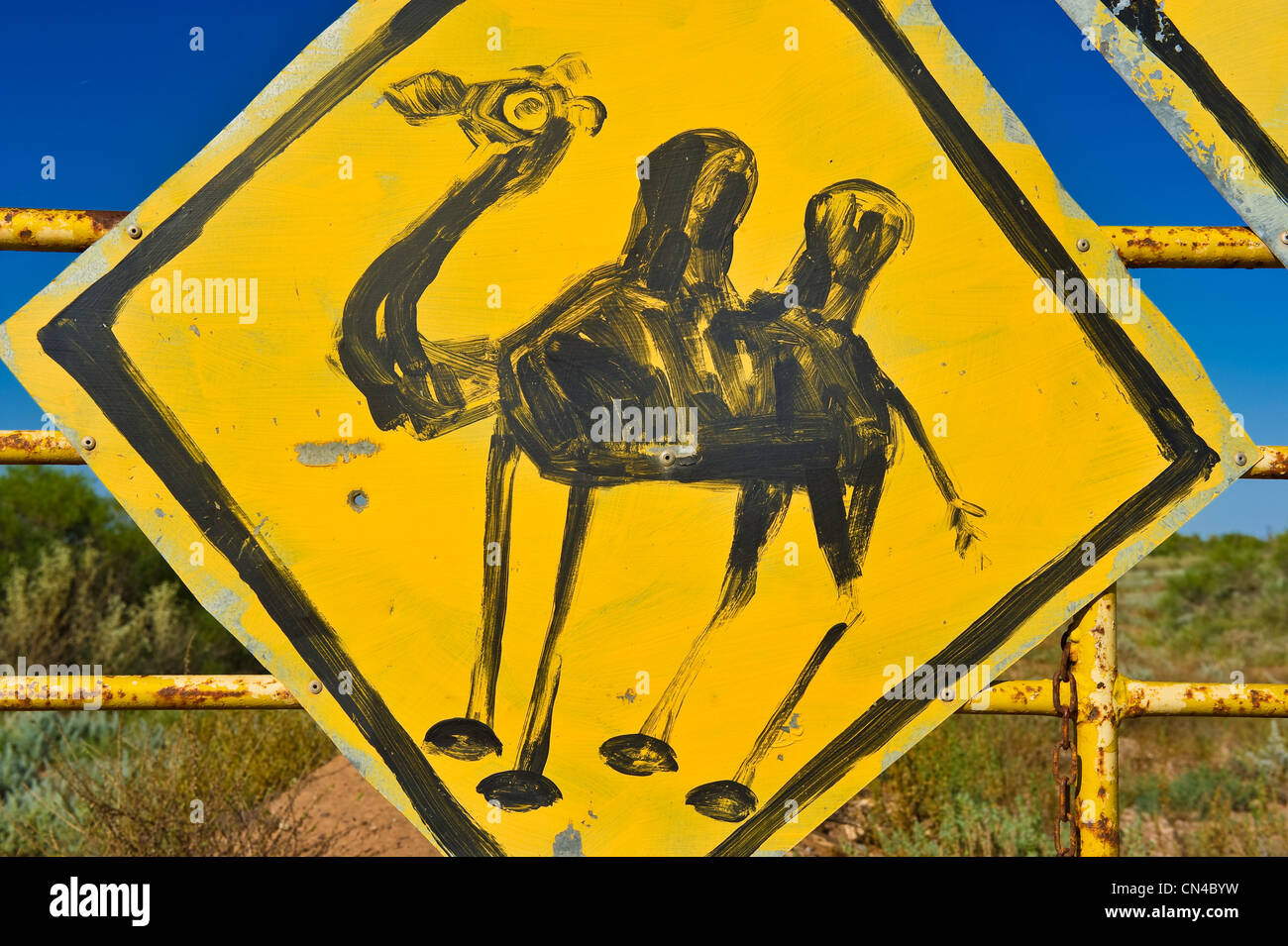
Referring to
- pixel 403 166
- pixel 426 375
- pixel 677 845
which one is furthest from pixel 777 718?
pixel 403 166

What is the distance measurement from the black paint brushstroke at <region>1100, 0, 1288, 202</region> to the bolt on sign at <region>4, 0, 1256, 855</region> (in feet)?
1.06

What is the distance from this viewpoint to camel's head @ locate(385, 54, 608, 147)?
138 centimetres

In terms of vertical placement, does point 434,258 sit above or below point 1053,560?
above

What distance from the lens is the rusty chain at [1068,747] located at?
4.80 feet

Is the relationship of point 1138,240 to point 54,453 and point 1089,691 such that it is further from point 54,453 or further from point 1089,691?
point 54,453

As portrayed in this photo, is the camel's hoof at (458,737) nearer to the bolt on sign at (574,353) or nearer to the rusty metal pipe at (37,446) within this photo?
the bolt on sign at (574,353)

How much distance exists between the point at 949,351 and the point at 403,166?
1.01 metres

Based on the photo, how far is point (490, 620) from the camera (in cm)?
140

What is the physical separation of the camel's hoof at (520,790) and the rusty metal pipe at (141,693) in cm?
39

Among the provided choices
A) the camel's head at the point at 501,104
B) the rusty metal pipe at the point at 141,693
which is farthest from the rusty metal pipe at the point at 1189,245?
the rusty metal pipe at the point at 141,693

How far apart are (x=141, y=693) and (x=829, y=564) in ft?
4.23

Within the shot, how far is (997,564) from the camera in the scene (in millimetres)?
1422

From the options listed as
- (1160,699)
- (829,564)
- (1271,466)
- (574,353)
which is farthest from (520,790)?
(1271,466)

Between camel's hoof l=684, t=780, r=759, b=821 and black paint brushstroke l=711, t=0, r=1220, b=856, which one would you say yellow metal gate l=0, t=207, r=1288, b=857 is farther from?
camel's hoof l=684, t=780, r=759, b=821
